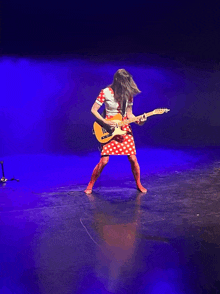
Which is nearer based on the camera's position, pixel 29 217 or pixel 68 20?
pixel 29 217

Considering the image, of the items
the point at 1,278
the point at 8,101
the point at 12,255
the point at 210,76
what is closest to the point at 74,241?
the point at 12,255

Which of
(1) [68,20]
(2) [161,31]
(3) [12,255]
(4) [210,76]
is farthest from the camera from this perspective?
(4) [210,76]

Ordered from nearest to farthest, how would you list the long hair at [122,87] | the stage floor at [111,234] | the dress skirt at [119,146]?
1. the stage floor at [111,234]
2. the long hair at [122,87]
3. the dress skirt at [119,146]

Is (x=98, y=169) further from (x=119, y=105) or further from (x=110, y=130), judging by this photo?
Answer: (x=119, y=105)

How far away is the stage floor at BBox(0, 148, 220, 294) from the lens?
2.49 meters

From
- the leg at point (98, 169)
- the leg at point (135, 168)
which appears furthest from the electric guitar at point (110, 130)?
the leg at point (135, 168)

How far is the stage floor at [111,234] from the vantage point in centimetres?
249

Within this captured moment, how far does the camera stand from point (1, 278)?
8.36 feet

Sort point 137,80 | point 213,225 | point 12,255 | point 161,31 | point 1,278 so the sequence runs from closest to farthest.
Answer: point 1,278
point 12,255
point 213,225
point 161,31
point 137,80

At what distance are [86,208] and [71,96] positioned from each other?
4.40 meters

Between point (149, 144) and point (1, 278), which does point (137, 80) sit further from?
point (1, 278)

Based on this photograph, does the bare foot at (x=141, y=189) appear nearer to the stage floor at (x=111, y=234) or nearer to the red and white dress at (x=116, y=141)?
the stage floor at (x=111, y=234)

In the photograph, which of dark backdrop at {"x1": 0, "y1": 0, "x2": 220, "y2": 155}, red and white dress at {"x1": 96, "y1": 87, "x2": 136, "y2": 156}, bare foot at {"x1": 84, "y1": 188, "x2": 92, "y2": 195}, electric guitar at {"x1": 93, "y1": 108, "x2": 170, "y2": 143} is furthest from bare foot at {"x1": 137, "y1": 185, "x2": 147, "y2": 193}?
dark backdrop at {"x1": 0, "y1": 0, "x2": 220, "y2": 155}

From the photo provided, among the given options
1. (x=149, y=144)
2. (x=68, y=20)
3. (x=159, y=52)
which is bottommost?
(x=149, y=144)
